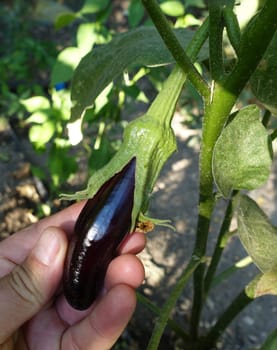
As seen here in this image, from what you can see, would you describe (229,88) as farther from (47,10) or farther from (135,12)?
(47,10)

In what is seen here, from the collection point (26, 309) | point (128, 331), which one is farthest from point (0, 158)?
point (26, 309)

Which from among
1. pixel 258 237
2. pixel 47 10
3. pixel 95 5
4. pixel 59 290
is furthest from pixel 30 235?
pixel 47 10

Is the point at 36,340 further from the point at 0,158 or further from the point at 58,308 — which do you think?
the point at 0,158

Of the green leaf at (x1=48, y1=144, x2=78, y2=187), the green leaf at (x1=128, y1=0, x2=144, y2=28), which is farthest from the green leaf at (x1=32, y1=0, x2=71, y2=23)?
the green leaf at (x1=128, y1=0, x2=144, y2=28)

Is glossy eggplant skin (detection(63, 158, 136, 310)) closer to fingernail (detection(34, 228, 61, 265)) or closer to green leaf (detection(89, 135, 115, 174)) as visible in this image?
fingernail (detection(34, 228, 61, 265))

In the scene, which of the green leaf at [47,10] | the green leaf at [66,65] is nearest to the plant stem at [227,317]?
the green leaf at [66,65]

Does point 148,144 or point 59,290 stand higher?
point 148,144

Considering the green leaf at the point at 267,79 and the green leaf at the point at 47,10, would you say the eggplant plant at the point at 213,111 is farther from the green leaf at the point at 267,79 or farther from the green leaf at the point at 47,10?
the green leaf at the point at 47,10
